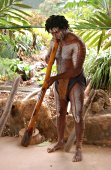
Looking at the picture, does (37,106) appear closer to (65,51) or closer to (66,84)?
(66,84)

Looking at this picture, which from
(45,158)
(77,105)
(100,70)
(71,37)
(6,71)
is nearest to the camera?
(71,37)

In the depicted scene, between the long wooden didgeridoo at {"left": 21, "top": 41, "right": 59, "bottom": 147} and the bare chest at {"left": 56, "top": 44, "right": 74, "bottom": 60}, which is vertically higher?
the bare chest at {"left": 56, "top": 44, "right": 74, "bottom": 60}

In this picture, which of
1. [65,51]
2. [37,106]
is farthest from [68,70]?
[37,106]

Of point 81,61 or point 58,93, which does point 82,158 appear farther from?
point 81,61

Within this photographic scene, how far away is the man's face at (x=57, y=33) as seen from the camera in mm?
2537

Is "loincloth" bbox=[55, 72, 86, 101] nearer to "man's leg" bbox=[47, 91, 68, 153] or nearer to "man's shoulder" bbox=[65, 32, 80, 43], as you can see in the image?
"man's leg" bbox=[47, 91, 68, 153]

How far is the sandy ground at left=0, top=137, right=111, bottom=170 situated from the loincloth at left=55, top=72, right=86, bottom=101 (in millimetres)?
605

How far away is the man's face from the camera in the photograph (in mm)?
2537

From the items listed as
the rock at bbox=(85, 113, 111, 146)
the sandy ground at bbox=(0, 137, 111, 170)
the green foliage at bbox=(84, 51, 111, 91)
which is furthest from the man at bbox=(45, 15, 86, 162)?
the green foliage at bbox=(84, 51, 111, 91)

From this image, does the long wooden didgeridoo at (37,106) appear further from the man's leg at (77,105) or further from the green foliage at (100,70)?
the green foliage at (100,70)

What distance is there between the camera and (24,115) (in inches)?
149

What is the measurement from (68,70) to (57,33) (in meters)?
0.34

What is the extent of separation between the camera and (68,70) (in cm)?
269

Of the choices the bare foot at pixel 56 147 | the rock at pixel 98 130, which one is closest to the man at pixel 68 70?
the bare foot at pixel 56 147
